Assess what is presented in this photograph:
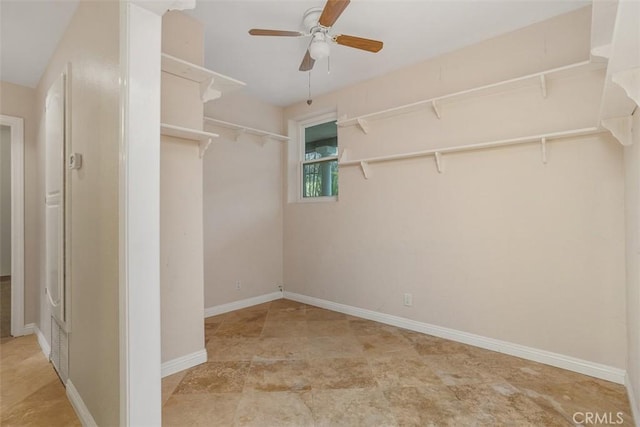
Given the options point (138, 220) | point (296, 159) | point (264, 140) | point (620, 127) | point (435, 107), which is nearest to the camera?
point (138, 220)

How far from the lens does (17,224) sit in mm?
3016

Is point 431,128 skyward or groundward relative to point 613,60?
skyward

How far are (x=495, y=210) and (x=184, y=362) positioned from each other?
2856 mm

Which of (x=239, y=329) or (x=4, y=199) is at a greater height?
(x=4, y=199)

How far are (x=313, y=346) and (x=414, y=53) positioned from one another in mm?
2933

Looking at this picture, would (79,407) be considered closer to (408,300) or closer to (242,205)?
(242,205)

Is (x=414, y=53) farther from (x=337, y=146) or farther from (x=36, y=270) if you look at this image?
(x=36, y=270)

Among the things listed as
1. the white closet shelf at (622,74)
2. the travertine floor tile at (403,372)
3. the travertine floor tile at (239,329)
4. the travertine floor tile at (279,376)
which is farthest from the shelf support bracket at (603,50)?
the travertine floor tile at (239,329)

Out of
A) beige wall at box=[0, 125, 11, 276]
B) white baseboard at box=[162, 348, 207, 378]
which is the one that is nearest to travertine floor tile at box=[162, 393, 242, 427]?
white baseboard at box=[162, 348, 207, 378]

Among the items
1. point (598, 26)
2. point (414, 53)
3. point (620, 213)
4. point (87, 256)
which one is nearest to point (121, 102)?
point (87, 256)

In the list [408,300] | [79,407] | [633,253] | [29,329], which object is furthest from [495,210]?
[29,329]

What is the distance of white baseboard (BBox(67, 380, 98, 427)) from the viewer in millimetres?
1658

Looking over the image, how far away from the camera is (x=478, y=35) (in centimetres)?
264

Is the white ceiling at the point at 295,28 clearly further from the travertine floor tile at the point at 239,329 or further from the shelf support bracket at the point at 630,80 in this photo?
the travertine floor tile at the point at 239,329
